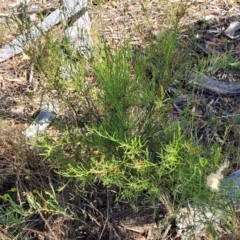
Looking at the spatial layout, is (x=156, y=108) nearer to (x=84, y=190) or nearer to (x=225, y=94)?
(x=84, y=190)

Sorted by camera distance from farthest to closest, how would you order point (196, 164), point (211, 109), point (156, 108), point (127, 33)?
1. point (127, 33)
2. point (211, 109)
3. point (156, 108)
4. point (196, 164)

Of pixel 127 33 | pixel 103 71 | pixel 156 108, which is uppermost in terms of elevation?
pixel 103 71

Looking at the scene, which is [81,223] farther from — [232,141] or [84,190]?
[232,141]

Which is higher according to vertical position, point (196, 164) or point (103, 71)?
point (103, 71)

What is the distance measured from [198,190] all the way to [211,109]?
1.13 m

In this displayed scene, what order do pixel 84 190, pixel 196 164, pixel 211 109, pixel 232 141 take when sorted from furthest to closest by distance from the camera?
pixel 211 109 → pixel 232 141 → pixel 84 190 → pixel 196 164

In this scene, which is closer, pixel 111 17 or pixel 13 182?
pixel 13 182

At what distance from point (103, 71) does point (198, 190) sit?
0.63m

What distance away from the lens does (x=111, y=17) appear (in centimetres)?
411

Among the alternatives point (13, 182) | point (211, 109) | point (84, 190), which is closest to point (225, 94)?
point (211, 109)

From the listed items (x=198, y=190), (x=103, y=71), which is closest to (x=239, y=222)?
(x=198, y=190)

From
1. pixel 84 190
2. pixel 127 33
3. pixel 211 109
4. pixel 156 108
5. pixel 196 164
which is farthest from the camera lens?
pixel 127 33

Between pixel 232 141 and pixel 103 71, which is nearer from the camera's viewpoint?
pixel 103 71

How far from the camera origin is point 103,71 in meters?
2.18
